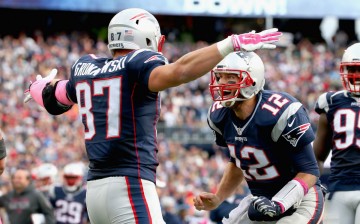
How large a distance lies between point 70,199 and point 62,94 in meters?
4.43

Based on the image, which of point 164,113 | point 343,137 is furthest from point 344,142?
point 164,113

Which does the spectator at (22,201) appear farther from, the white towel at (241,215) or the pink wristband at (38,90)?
the white towel at (241,215)

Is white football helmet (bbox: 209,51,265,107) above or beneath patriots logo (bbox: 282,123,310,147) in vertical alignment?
above

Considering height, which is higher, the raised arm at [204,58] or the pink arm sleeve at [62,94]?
the raised arm at [204,58]

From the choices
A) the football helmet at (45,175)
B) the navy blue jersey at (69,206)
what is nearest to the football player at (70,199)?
the navy blue jersey at (69,206)

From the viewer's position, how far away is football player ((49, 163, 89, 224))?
384 inches

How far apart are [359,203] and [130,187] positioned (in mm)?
2041

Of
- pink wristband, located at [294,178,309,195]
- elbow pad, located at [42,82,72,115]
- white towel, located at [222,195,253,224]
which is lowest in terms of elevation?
white towel, located at [222,195,253,224]

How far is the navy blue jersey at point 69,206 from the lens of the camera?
32.0 ft

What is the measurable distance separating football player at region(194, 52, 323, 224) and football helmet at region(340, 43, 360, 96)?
0.94m

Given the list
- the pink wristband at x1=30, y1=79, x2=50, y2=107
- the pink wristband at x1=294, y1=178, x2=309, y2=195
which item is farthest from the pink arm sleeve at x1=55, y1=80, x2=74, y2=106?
the pink wristband at x1=294, y1=178, x2=309, y2=195

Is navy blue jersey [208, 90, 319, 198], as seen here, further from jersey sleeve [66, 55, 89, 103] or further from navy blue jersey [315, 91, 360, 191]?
jersey sleeve [66, 55, 89, 103]

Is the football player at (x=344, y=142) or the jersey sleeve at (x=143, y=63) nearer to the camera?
the jersey sleeve at (x=143, y=63)

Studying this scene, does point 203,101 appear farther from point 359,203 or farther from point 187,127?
point 359,203
